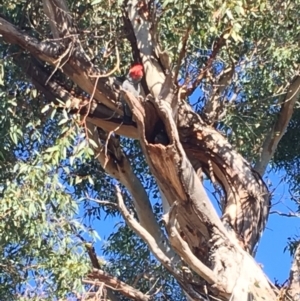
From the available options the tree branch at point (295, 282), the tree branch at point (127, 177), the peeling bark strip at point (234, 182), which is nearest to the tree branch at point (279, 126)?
the peeling bark strip at point (234, 182)

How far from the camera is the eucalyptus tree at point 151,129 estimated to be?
507 centimetres

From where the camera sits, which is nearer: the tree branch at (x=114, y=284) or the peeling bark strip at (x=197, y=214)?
the peeling bark strip at (x=197, y=214)

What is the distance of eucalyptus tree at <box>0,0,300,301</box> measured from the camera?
16.6ft

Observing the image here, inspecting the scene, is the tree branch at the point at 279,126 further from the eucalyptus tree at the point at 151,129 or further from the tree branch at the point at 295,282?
the tree branch at the point at 295,282

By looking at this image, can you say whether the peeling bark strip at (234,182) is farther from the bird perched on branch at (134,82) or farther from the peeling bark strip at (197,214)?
the bird perched on branch at (134,82)

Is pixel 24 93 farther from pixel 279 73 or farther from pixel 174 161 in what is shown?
pixel 279 73

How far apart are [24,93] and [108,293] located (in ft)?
6.09

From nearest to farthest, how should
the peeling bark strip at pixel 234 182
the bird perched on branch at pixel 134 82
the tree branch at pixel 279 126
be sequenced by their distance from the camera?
1. the bird perched on branch at pixel 134 82
2. the peeling bark strip at pixel 234 182
3. the tree branch at pixel 279 126

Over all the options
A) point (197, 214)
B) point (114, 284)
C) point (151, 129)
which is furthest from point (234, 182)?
point (114, 284)

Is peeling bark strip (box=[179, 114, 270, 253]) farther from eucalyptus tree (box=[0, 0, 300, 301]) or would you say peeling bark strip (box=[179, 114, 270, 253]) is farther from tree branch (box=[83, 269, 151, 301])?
tree branch (box=[83, 269, 151, 301])

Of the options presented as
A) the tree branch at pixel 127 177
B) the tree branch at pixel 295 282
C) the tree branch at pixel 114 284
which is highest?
the tree branch at pixel 127 177

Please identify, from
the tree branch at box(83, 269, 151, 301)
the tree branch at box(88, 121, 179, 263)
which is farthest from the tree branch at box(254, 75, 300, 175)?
the tree branch at box(83, 269, 151, 301)

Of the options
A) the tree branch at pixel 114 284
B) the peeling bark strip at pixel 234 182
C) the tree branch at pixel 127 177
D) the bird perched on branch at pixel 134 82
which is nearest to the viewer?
the bird perched on branch at pixel 134 82

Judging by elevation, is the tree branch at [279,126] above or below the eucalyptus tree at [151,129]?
above
